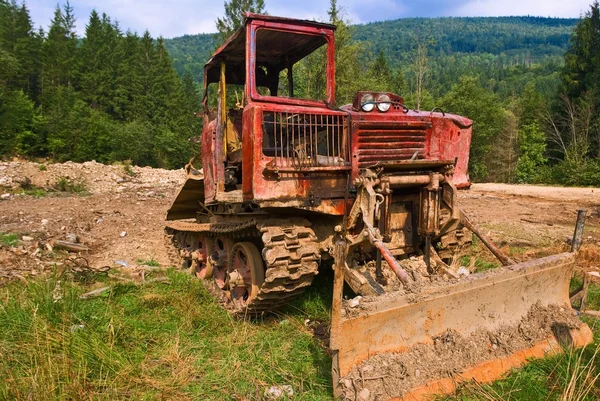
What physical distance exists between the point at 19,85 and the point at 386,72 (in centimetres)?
3908

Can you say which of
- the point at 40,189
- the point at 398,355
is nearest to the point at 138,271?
the point at 398,355

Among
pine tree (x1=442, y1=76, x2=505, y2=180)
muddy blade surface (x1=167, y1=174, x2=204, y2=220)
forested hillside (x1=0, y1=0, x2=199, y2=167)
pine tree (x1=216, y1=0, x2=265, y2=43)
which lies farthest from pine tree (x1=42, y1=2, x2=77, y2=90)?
muddy blade surface (x1=167, y1=174, x2=204, y2=220)

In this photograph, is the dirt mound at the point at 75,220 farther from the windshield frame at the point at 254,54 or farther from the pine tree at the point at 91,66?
the pine tree at the point at 91,66

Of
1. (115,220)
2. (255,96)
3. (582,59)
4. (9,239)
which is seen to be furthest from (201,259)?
(582,59)

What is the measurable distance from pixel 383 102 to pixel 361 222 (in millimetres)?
1236

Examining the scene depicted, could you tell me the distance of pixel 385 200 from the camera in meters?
4.18

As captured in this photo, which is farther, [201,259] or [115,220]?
[115,220]

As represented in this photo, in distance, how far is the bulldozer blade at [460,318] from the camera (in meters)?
3.05

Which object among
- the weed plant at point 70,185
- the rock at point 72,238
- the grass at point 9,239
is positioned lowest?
the weed plant at point 70,185

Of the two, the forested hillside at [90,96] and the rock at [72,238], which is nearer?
the rock at [72,238]

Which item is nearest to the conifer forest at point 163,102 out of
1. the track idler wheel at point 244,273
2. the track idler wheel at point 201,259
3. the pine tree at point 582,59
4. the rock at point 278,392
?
the pine tree at point 582,59

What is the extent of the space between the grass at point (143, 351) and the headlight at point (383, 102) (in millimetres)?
Result: 2239

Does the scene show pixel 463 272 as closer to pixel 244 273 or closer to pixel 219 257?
pixel 244 273

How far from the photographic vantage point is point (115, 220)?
11.1 meters
